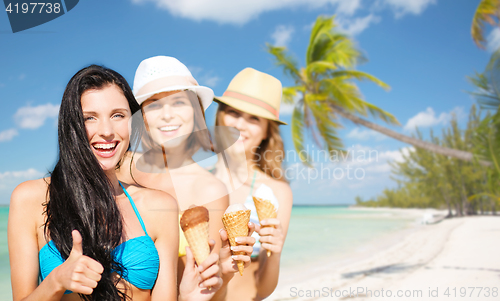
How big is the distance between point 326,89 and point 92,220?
452 inches

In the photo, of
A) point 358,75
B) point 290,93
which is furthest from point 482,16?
point 290,93

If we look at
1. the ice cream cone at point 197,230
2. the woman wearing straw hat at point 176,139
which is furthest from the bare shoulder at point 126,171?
the ice cream cone at point 197,230

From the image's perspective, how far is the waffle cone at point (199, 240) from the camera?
5.09ft

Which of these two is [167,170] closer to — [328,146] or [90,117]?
[90,117]

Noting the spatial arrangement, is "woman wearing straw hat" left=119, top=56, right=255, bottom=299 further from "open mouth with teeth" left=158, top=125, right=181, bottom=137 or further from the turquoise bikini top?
the turquoise bikini top

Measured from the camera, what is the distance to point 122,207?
1.71m

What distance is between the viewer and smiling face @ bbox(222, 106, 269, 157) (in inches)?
97.0

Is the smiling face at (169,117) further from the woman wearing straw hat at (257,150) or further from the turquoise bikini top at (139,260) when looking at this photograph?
the woman wearing straw hat at (257,150)

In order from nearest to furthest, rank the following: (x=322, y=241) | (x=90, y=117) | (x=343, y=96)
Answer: (x=90, y=117)
(x=343, y=96)
(x=322, y=241)

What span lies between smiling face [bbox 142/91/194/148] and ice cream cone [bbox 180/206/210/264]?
1.42 feet

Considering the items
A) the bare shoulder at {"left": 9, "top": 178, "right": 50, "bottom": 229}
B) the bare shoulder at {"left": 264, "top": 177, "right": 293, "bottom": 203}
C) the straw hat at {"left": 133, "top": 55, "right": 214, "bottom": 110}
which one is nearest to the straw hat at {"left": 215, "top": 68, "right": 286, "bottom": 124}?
the bare shoulder at {"left": 264, "top": 177, "right": 293, "bottom": 203}

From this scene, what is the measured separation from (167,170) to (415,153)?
35.6 m

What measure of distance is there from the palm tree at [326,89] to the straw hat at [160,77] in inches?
393

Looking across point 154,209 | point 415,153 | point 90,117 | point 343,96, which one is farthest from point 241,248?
point 415,153
